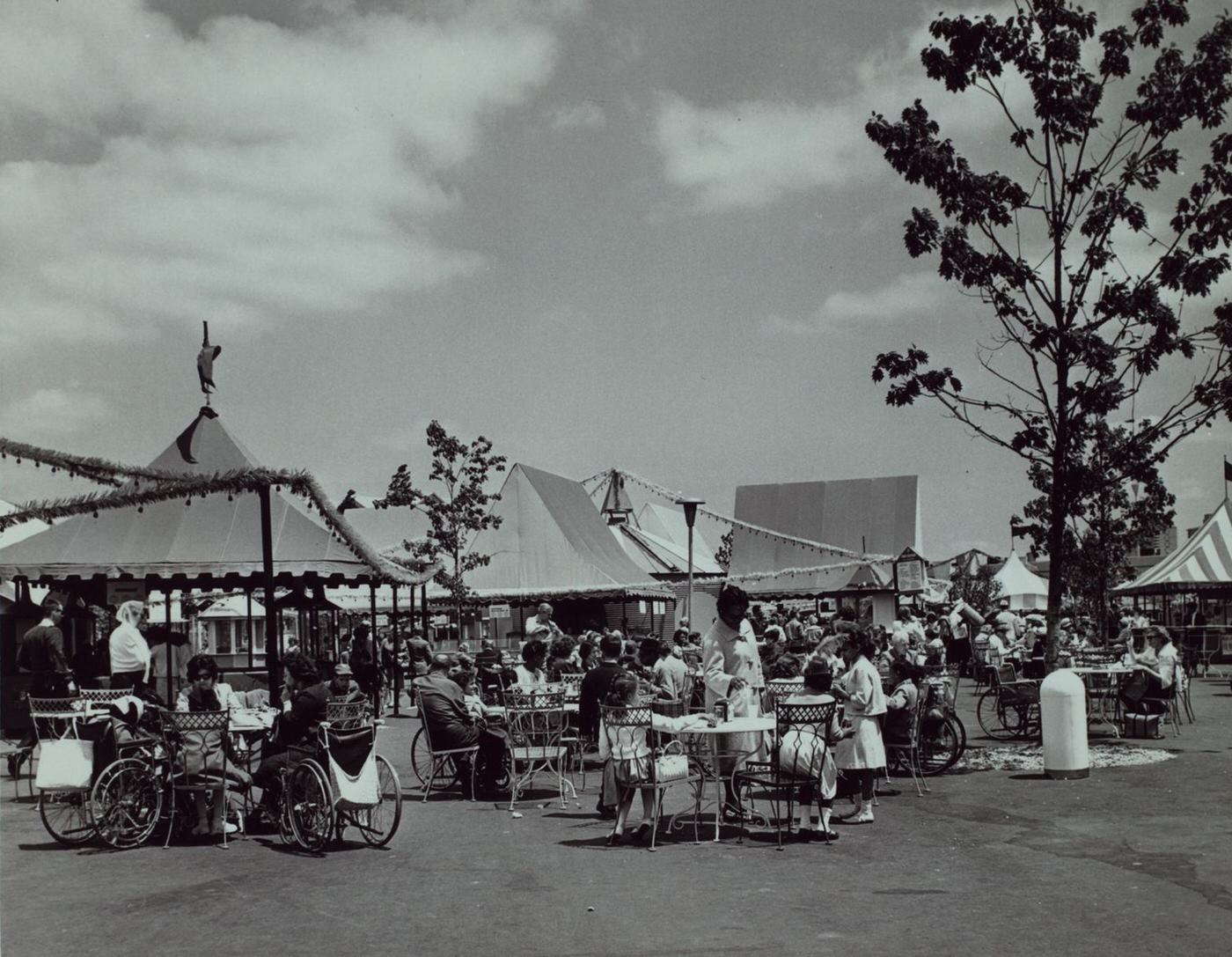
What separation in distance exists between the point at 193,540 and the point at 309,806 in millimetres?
8035

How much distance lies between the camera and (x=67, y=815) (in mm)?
10094

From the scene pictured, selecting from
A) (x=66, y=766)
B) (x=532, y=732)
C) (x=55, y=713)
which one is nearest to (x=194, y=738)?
(x=66, y=766)

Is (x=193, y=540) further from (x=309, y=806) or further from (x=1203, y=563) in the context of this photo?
(x=1203, y=563)

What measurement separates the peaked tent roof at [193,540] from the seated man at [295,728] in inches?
245

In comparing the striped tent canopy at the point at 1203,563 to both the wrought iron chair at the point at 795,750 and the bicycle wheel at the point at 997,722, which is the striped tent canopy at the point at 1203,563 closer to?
the bicycle wheel at the point at 997,722

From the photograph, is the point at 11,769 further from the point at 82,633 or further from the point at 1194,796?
the point at 1194,796

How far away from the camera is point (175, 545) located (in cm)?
1606

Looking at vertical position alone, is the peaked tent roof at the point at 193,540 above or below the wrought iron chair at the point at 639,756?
above

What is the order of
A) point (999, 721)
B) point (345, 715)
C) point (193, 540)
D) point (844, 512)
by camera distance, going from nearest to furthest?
point (345, 715) → point (193, 540) → point (999, 721) → point (844, 512)

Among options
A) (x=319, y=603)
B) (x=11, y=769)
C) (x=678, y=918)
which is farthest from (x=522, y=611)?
(x=678, y=918)

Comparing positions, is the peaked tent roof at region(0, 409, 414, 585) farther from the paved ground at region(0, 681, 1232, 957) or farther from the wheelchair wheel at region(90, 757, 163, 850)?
the wheelchair wheel at region(90, 757, 163, 850)

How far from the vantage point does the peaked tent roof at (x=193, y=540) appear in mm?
15508

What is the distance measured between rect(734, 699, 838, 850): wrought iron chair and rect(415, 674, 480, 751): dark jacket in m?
2.93

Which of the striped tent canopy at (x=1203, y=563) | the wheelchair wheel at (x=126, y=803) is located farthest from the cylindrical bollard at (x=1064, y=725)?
the striped tent canopy at (x=1203, y=563)
